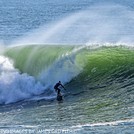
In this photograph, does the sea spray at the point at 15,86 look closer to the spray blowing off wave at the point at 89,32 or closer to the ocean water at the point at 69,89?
the ocean water at the point at 69,89

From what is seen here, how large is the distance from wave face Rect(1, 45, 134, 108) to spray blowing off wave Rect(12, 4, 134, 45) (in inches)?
404

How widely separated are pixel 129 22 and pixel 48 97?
37.7 m

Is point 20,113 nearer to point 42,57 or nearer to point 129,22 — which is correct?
point 42,57

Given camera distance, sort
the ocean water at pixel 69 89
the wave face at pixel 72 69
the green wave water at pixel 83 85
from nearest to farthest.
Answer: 1. the ocean water at pixel 69 89
2. the green wave water at pixel 83 85
3. the wave face at pixel 72 69

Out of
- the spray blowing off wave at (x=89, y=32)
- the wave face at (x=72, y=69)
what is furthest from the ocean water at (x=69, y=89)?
the spray blowing off wave at (x=89, y=32)

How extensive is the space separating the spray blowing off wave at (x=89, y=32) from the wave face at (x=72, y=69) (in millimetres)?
10274

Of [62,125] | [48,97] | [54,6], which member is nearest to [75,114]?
[62,125]

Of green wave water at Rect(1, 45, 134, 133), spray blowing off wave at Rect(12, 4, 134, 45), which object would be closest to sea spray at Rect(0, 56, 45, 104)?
green wave water at Rect(1, 45, 134, 133)

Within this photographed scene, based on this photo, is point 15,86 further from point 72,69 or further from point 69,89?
point 72,69

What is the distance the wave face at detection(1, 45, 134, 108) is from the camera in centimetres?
3191

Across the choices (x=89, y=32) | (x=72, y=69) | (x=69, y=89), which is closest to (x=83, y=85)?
(x=69, y=89)

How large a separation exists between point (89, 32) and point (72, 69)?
27.4 m

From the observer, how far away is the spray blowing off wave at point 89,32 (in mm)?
52438

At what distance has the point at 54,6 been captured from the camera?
10112 centimetres
